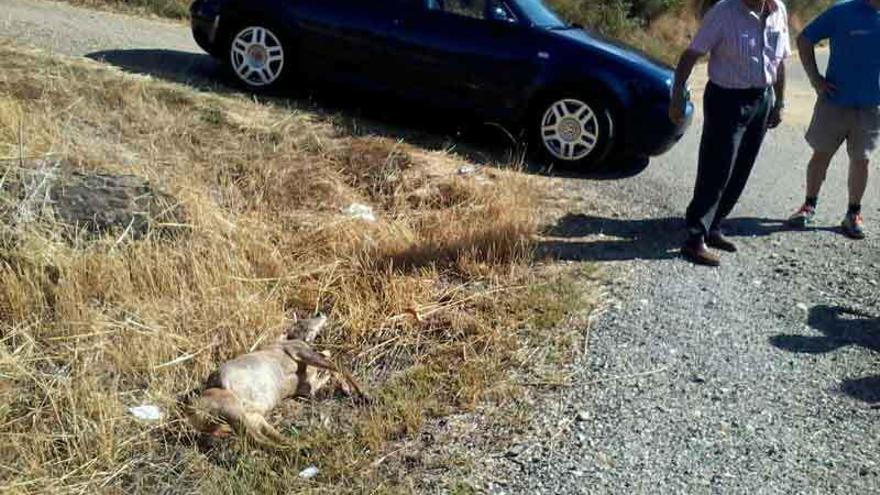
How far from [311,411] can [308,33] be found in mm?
5045

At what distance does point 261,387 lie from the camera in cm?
417

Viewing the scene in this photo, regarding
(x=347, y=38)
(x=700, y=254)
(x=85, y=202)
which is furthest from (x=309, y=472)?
(x=347, y=38)

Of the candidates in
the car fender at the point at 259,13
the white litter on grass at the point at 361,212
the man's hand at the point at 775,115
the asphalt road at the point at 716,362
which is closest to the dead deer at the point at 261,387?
the asphalt road at the point at 716,362

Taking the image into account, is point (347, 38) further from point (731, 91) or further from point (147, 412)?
point (147, 412)

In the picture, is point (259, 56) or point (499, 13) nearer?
point (499, 13)

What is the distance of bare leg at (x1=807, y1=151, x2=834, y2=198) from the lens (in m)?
6.71

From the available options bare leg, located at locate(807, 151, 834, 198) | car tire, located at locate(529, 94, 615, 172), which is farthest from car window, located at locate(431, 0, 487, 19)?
bare leg, located at locate(807, 151, 834, 198)

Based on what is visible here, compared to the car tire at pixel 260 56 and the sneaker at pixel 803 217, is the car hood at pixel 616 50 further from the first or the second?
the car tire at pixel 260 56

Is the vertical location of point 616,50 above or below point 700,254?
above

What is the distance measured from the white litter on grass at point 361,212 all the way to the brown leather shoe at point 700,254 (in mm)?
2025

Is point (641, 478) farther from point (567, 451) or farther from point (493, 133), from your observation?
point (493, 133)

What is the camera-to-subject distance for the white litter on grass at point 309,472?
3701mm

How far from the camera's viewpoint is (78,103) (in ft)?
25.1

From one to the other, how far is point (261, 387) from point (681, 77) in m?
3.14
